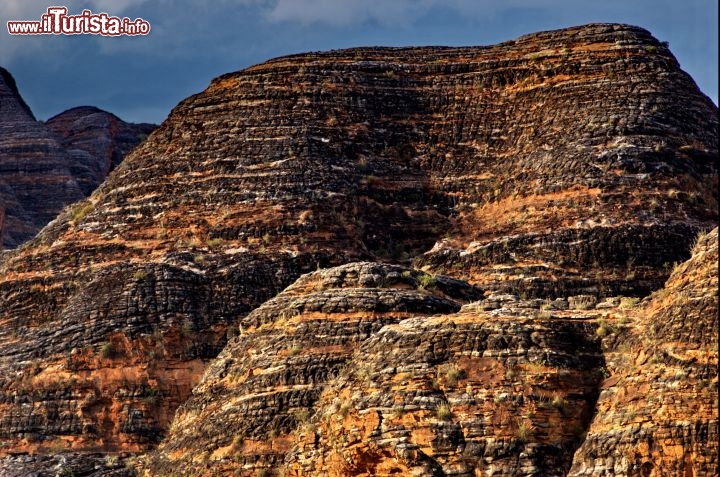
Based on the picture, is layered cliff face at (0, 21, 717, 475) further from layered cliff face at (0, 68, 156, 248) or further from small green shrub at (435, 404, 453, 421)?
layered cliff face at (0, 68, 156, 248)

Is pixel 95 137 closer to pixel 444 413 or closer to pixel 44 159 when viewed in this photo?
pixel 44 159

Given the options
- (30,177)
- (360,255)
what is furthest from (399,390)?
(30,177)

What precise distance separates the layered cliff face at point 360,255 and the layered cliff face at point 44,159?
35.7 m

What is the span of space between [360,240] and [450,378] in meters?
20.0

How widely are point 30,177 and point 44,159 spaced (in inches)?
52.3

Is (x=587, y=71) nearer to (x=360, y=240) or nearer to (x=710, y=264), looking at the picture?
(x=360, y=240)

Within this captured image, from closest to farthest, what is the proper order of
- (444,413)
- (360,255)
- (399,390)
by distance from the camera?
(444,413) < (399,390) < (360,255)

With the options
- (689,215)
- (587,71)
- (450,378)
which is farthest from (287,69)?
(450,378)

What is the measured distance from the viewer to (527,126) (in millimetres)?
64438

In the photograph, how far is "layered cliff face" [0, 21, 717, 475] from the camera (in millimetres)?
42344

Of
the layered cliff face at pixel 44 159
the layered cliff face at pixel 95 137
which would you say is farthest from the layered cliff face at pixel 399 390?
the layered cliff face at pixel 95 137

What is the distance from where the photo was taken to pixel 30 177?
358 ft

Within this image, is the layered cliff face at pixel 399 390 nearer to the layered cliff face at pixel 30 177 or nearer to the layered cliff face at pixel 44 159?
the layered cliff face at pixel 44 159

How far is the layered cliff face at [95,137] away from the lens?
4505 inches
